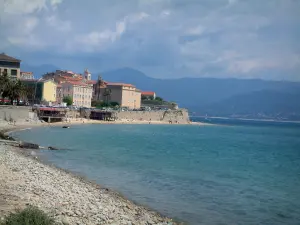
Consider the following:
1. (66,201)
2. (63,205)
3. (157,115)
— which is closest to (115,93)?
(157,115)

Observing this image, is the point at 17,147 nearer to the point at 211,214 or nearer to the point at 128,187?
the point at 128,187

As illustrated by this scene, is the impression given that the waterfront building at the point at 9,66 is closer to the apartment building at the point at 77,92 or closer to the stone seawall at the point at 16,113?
the stone seawall at the point at 16,113

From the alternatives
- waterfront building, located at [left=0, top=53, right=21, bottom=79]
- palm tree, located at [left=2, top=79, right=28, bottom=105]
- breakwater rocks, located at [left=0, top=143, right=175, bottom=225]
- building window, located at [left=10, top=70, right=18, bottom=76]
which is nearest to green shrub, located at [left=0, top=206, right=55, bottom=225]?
breakwater rocks, located at [left=0, top=143, right=175, bottom=225]

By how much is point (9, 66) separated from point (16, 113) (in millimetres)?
21503

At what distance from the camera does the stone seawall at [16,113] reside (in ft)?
238

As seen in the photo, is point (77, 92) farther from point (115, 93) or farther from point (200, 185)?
point (200, 185)

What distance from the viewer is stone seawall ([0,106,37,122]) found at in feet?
238

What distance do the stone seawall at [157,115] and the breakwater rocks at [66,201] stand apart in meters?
99.3

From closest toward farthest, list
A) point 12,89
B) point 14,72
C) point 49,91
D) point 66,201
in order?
1. point 66,201
2. point 12,89
3. point 14,72
4. point 49,91

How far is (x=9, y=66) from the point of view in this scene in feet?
308

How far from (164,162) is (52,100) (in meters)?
78.1

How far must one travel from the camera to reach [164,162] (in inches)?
1547

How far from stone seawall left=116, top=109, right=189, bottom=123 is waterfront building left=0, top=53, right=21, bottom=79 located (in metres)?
33.4

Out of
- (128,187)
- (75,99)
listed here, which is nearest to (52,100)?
(75,99)
